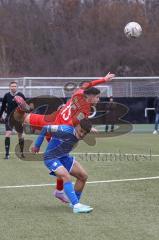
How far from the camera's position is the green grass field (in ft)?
26.8

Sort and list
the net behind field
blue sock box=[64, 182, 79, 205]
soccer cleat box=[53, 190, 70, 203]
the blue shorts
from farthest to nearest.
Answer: the net behind field < soccer cleat box=[53, 190, 70, 203] < the blue shorts < blue sock box=[64, 182, 79, 205]

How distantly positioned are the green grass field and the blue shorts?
1.97 feet

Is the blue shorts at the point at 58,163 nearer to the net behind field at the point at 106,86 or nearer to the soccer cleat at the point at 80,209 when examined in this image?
the soccer cleat at the point at 80,209

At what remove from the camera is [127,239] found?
7.73 meters

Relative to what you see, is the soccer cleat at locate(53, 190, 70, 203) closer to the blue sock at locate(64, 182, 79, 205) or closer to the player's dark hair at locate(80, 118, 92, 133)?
the blue sock at locate(64, 182, 79, 205)

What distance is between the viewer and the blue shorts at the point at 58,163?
384 inches

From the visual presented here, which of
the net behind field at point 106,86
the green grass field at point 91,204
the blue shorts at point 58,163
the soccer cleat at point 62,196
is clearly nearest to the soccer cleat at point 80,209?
the green grass field at point 91,204

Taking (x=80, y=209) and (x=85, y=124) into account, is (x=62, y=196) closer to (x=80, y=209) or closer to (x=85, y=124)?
(x=80, y=209)

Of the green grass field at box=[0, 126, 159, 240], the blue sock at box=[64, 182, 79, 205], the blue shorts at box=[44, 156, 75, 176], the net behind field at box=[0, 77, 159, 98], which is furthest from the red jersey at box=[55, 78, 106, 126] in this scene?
the net behind field at box=[0, 77, 159, 98]

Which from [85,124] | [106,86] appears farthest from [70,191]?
[106,86]

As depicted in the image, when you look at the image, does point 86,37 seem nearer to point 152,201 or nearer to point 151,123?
point 151,123

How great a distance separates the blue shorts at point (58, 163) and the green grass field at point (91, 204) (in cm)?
60

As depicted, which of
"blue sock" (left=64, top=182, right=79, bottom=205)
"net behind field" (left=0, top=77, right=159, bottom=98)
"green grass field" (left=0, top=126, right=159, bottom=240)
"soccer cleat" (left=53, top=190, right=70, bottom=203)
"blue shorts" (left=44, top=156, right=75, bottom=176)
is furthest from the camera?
"net behind field" (left=0, top=77, right=159, bottom=98)

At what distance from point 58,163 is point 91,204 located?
36.8 inches
